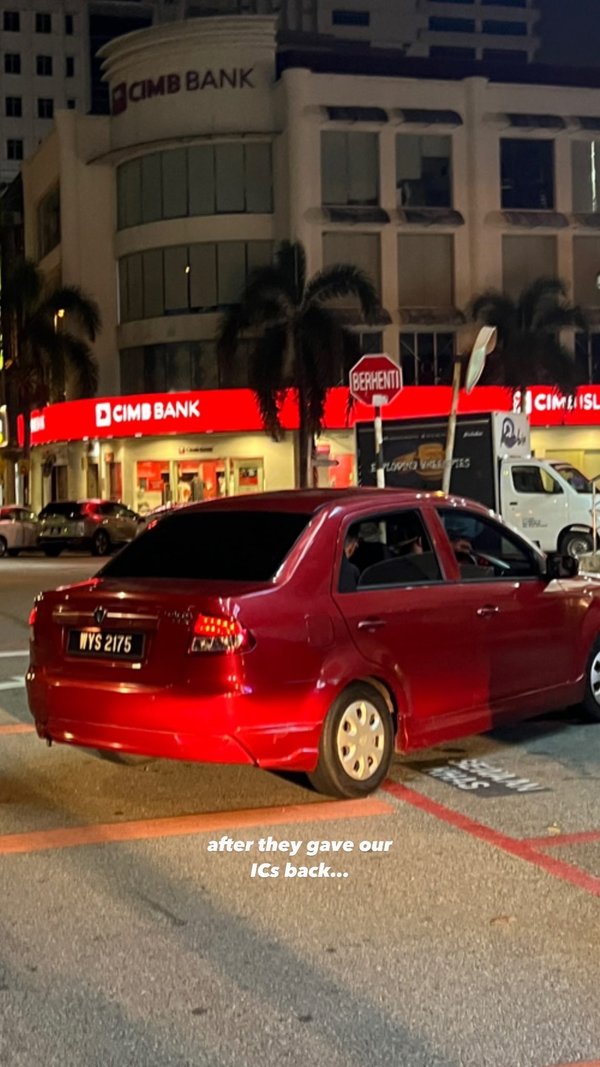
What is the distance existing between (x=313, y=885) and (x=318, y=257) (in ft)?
132

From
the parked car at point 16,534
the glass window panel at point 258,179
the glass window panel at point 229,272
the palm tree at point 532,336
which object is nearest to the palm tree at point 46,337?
the glass window panel at point 229,272

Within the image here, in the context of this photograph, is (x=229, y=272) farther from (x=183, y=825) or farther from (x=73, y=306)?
(x=183, y=825)

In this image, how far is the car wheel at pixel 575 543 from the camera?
23438mm

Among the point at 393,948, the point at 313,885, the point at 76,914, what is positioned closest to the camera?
the point at 393,948

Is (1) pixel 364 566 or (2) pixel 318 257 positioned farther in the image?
(2) pixel 318 257

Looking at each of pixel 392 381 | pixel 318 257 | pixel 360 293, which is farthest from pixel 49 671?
pixel 318 257

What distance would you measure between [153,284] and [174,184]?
3587mm

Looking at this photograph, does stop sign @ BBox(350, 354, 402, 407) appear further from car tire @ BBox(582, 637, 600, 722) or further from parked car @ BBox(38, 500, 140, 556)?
parked car @ BBox(38, 500, 140, 556)

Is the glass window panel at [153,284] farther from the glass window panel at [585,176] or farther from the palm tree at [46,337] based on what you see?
the glass window panel at [585,176]

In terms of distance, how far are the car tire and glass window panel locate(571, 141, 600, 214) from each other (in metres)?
40.5

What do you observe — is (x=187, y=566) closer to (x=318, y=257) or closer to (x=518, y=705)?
(x=518, y=705)

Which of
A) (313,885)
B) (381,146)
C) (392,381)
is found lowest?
(313,885)

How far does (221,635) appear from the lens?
6.14m

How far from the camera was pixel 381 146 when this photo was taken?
44.8 m
